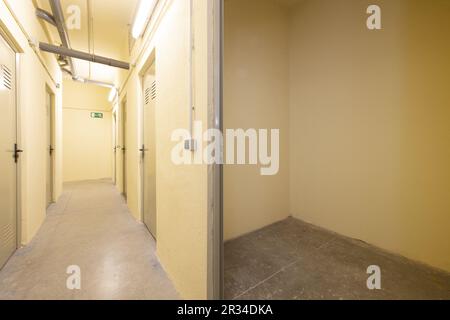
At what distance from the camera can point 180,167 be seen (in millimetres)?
1433

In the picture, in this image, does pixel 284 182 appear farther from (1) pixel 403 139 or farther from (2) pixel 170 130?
(2) pixel 170 130

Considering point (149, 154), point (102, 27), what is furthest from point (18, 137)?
point (102, 27)

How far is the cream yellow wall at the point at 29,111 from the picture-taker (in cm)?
193

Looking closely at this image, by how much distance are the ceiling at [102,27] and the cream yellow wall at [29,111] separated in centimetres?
61

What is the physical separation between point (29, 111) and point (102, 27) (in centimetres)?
192

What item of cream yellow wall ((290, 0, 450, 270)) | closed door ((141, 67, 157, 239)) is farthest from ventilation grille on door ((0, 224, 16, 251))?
cream yellow wall ((290, 0, 450, 270))

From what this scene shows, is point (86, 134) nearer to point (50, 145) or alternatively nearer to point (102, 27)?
point (50, 145)

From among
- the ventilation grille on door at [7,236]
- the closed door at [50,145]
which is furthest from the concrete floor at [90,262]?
the closed door at [50,145]

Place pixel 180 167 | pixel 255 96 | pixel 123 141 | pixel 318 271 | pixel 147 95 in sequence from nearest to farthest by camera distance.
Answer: pixel 180 167 → pixel 318 271 → pixel 255 96 → pixel 147 95 → pixel 123 141

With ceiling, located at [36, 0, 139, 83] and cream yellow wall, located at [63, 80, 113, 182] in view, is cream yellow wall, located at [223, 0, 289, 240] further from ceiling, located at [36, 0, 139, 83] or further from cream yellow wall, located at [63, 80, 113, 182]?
cream yellow wall, located at [63, 80, 113, 182]

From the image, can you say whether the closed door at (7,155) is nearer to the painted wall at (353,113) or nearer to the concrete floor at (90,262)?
the concrete floor at (90,262)

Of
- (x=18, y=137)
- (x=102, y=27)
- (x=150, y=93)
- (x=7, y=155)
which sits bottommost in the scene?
(x=7, y=155)
